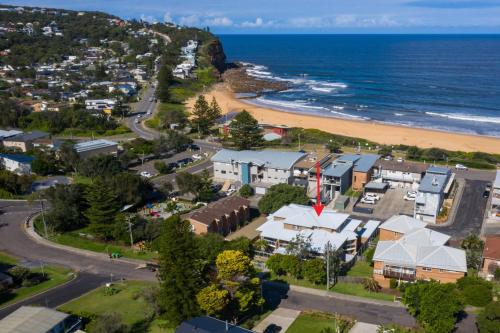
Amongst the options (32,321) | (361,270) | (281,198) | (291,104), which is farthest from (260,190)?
(291,104)

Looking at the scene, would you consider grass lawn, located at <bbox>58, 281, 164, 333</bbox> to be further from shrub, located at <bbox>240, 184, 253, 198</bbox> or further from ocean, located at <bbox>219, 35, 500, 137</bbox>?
ocean, located at <bbox>219, 35, 500, 137</bbox>

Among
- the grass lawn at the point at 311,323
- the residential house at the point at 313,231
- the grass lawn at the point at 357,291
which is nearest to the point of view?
the grass lawn at the point at 311,323

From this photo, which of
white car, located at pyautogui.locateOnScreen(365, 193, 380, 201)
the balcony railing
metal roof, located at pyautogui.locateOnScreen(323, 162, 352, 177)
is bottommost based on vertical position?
white car, located at pyautogui.locateOnScreen(365, 193, 380, 201)

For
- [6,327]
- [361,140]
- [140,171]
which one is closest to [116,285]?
[6,327]

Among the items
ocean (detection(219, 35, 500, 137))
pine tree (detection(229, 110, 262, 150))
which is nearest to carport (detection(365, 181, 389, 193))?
pine tree (detection(229, 110, 262, 150))

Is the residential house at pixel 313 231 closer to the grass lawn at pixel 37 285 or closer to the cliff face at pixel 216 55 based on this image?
the grass lawn at pixel 37 285

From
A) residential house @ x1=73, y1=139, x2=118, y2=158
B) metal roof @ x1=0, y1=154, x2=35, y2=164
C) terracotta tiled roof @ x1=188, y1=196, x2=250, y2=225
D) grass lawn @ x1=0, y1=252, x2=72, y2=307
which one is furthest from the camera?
residential house @ x1=73, y1=139, x2=118, y2=158

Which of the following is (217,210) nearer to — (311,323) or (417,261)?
(311,323)

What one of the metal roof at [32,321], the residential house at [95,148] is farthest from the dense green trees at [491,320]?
the residential house at [95,148]
